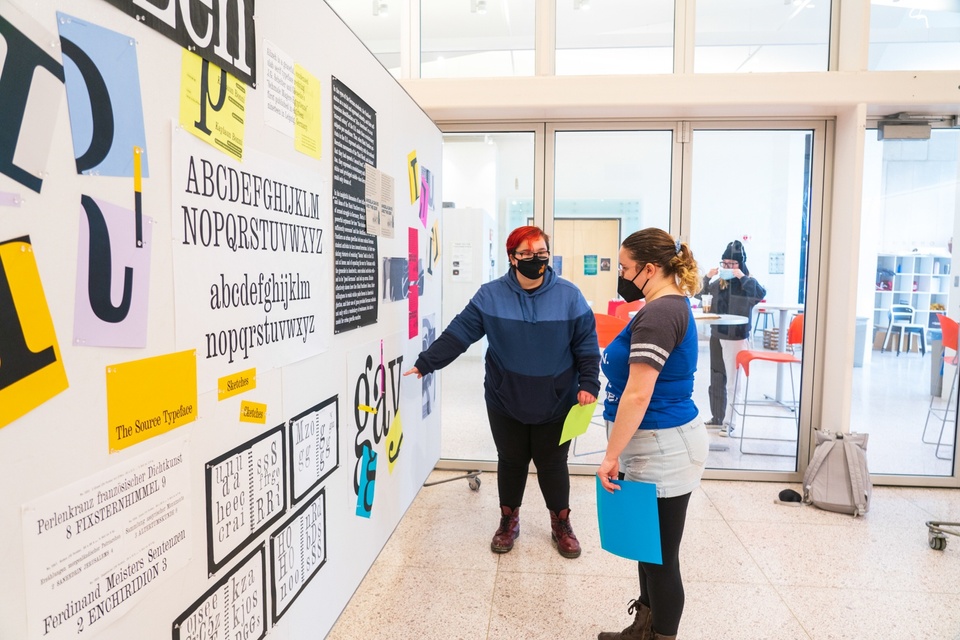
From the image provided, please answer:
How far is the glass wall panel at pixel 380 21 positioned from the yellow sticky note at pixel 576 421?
8.14 feet

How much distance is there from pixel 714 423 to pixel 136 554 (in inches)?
151

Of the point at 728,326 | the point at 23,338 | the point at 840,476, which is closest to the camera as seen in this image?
the point at 23,338

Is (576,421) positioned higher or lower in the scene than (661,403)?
lower

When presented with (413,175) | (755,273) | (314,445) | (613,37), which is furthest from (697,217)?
(314,445)

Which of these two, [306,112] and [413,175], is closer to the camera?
[306,112]

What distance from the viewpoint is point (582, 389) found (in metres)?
2.66

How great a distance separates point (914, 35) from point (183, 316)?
4.41 metres

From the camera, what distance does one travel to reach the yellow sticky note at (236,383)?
1407mm

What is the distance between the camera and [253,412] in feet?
5.08

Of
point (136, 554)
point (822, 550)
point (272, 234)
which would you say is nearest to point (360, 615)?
point (136, 554)

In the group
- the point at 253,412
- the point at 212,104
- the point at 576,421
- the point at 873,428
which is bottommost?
the point at 873,428

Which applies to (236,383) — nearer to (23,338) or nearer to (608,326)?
(23,338)

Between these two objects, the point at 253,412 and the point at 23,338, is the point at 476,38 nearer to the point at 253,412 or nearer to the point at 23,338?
the point at 253,412

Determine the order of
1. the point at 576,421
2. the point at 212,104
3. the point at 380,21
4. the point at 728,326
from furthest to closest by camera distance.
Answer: the point at 728,326, the point at 380,21, the point at 576,421, the point at 212,104
